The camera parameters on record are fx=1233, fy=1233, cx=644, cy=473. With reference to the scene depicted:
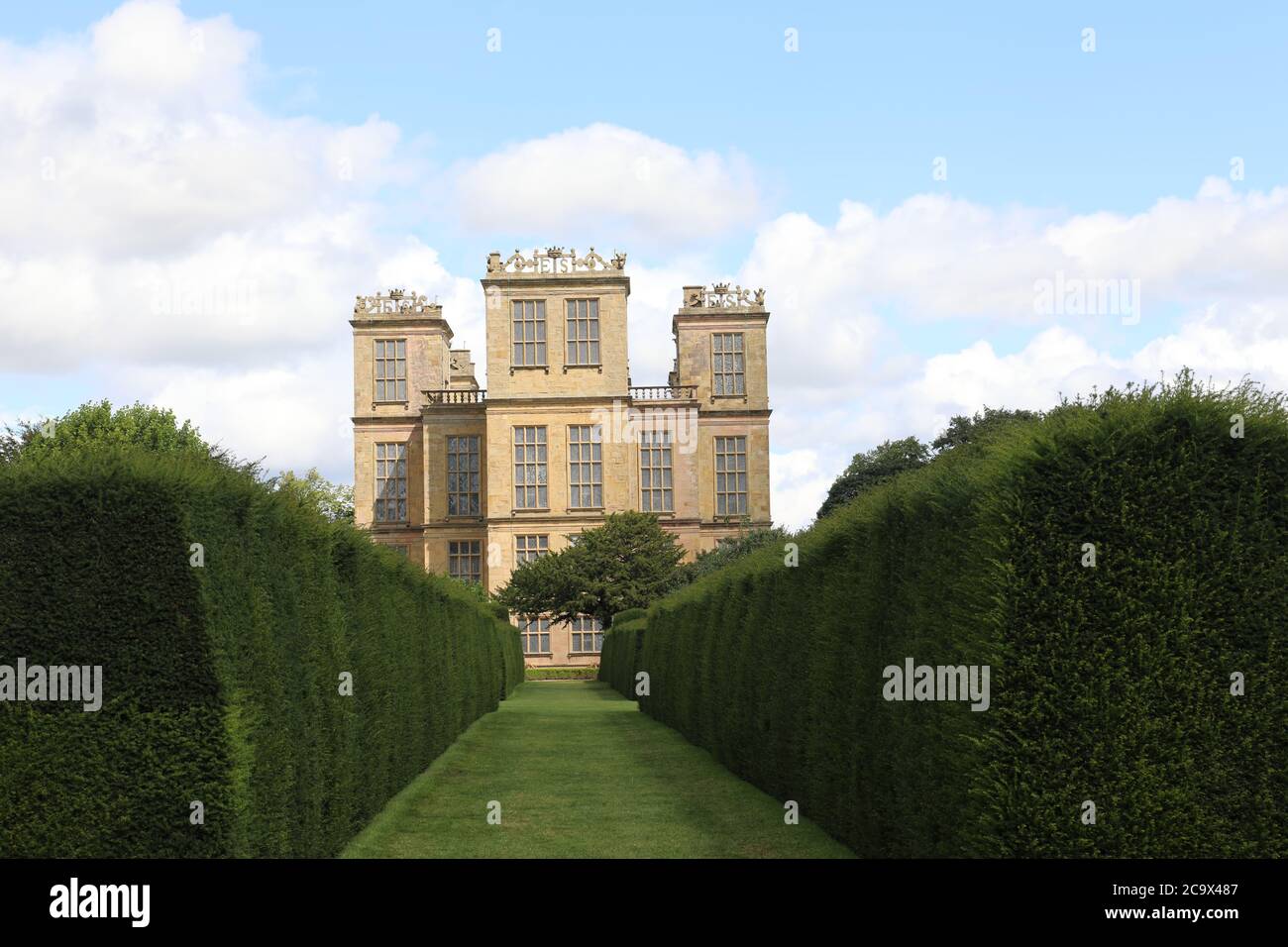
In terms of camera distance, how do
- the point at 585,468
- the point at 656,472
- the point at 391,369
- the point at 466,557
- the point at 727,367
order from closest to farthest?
the point at 585,468, the point at 656,472, the point at 466,557, the point at 727,367, the point at 391,369

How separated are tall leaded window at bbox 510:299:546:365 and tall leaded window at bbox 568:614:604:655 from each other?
11.1 m

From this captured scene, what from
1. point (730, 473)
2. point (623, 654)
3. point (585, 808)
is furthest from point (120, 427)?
point (730, 473)

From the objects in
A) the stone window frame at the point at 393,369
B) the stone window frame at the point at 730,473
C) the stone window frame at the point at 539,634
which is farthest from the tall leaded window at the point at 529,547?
the stone window frame at the point at 393,369

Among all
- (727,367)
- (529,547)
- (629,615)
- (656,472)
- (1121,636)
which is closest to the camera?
(1121,636)

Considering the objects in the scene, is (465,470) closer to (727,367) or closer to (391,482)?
(391,482)

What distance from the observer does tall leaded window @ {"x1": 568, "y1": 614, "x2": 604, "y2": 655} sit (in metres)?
51.6

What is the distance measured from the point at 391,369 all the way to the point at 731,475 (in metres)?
16.3

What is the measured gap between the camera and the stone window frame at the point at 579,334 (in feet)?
171

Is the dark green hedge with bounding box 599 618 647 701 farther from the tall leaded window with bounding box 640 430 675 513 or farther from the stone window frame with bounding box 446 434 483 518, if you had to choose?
the stone window frame with bounding box 446 434 483 518

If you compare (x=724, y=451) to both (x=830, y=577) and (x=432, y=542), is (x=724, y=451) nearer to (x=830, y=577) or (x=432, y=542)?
(x=432, y=542)

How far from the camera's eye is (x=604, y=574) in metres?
45.2

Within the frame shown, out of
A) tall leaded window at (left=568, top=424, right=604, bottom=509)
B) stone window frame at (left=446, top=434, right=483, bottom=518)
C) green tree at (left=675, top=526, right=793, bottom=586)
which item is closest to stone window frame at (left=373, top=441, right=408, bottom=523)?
stone window frame at (left=446, top=434, right=483, bottom=518)

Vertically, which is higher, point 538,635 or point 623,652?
point 623,652

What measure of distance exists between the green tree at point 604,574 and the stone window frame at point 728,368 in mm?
10886
